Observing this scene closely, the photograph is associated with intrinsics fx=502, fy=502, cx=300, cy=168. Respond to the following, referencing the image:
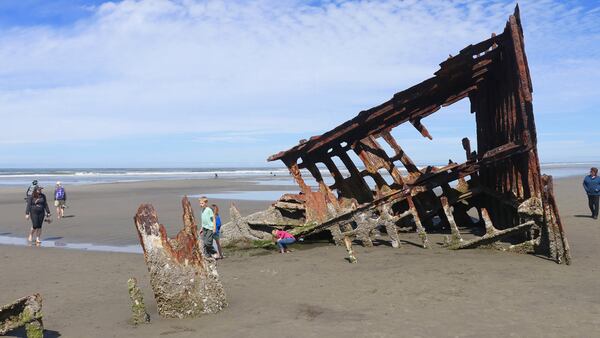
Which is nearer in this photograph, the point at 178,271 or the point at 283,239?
the point at 178,271

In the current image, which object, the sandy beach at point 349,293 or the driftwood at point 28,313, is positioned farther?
the sandy beach at point 349,293

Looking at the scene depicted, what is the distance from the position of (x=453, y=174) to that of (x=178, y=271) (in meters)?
6.45

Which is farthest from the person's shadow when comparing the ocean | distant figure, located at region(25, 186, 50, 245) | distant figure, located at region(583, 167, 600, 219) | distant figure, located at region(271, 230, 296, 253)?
the ocean

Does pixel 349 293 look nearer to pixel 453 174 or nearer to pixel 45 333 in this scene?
pixel 45 333

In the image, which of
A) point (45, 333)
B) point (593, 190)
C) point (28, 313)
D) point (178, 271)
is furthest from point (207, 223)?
point (593, 190)

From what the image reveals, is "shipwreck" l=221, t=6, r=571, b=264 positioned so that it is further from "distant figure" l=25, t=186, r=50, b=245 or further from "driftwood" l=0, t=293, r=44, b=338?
"driftwood" l=0, t=293, r=44, b=338

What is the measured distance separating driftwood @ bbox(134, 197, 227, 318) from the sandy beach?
0.20 meters

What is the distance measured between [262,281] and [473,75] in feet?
19.6

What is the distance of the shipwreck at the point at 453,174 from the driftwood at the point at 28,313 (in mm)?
5160

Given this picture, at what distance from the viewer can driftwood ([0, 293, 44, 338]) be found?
5207 mm

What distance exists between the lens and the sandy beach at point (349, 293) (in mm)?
5539

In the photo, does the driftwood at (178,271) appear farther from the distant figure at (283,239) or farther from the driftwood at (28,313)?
the distant figure at (283,239)

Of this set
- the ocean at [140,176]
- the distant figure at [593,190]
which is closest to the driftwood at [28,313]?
the distant figure at [593,190]

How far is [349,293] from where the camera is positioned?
23.0ft
